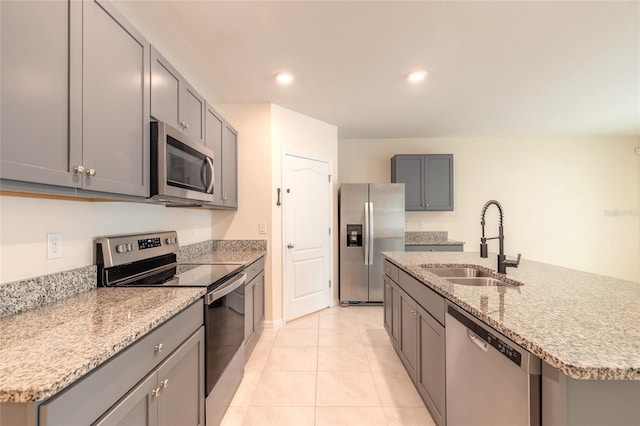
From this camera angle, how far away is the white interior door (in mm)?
3150

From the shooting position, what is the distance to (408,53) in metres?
2.08

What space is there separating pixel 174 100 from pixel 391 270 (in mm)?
2125

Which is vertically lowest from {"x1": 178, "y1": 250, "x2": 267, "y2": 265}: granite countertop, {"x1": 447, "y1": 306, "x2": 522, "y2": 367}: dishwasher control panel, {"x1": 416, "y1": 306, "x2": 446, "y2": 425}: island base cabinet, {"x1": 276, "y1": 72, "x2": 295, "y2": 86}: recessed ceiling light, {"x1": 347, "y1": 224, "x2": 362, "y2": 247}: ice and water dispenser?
{"x1": 416, "y1": 306, "x2": 446, "y2": 425}: island base cabinet

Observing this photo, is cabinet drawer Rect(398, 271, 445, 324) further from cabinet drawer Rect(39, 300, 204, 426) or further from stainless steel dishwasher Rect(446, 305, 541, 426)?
cabinet drawer Rect(39, 300, 204, 426)

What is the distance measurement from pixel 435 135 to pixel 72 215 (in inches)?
179

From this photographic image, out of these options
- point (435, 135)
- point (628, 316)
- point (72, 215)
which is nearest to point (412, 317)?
point (628, 316)

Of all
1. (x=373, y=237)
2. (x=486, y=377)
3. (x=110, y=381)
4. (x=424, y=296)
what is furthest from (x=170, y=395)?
(x=373, y=237)

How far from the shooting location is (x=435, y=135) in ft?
14.2

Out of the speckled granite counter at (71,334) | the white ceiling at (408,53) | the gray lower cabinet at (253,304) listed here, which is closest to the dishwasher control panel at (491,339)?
the speckled granite counter at (71,334)

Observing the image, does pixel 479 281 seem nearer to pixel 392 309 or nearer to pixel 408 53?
pixel 392 309

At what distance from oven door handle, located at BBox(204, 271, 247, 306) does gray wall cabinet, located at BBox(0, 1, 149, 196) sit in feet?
2.16

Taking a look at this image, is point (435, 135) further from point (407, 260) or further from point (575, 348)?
point (575, 348)

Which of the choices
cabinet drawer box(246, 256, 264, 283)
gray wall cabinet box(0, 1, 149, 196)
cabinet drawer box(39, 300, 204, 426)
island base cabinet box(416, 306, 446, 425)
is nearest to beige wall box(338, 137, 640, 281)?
cabinet drawer box(246, 256, 264, 283)

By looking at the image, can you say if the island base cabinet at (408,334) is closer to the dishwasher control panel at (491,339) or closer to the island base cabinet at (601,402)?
the dishwasher control panel at (491,339)
